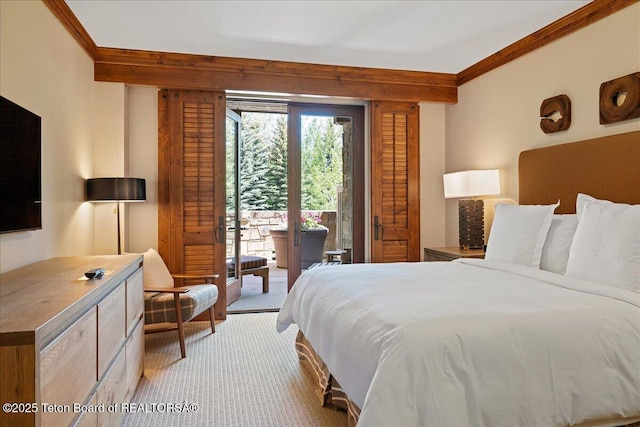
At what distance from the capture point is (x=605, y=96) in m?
2.86

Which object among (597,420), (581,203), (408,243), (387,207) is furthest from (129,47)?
(597,420)

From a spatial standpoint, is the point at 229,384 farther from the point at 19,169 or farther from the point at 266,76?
the point at 266,76

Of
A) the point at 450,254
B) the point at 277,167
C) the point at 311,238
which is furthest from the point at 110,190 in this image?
the point at 277,167

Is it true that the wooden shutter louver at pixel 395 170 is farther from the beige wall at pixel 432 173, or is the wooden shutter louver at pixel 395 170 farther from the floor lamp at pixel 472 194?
the floor lamp at pixel 472 194

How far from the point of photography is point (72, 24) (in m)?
3.15

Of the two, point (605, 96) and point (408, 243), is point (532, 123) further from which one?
point (408, 243)

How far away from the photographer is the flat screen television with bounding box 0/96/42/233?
2012mm

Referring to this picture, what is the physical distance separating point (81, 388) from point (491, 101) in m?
4.18

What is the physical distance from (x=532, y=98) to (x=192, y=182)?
3.36m

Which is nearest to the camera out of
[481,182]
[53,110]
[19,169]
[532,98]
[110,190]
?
[19,169]

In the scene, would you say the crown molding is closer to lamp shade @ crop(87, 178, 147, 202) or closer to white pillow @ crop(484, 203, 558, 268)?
lamp shade @ crop(87, 178, 147, 202)

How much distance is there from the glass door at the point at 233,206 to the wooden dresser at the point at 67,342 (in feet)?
6.66

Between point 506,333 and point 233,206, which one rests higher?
point 233,206

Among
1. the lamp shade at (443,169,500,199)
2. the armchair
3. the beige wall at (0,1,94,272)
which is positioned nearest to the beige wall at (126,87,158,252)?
the beige wall at (0,1,94,272)
